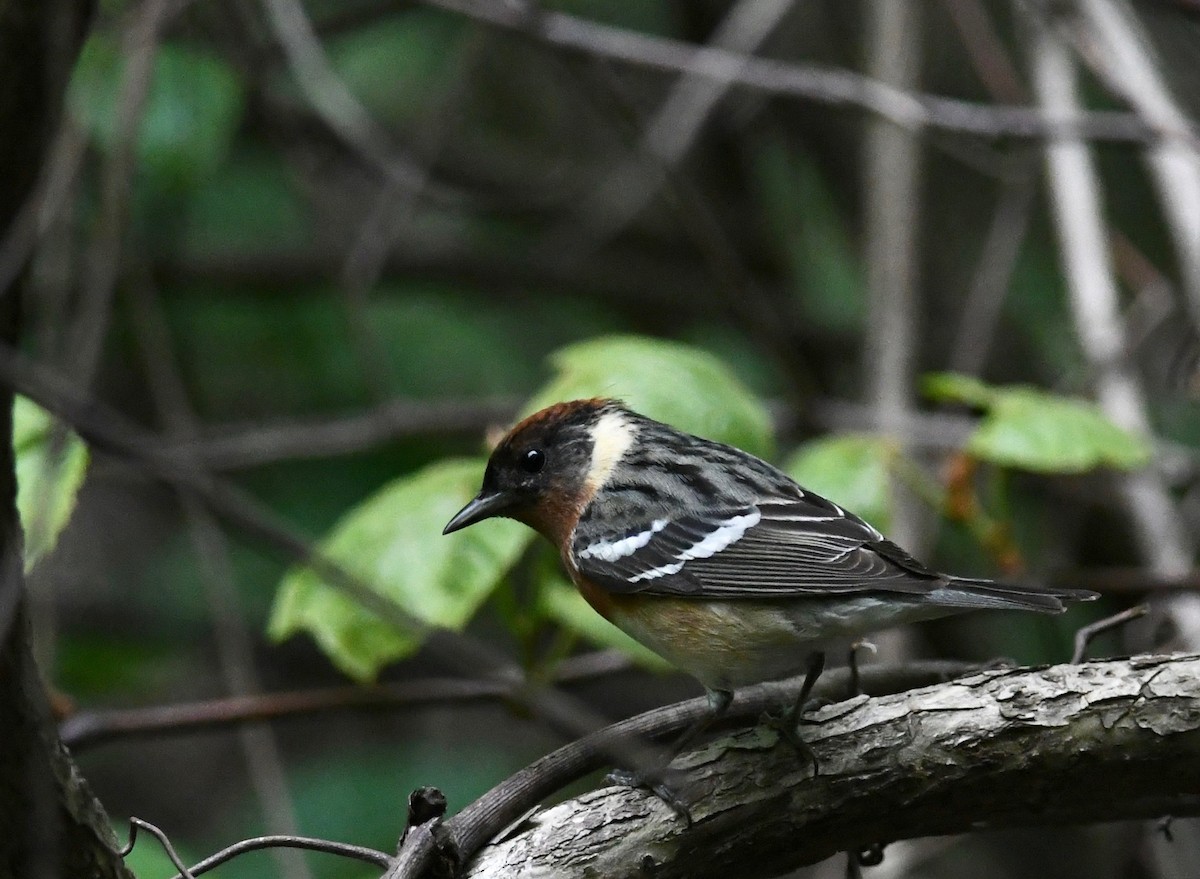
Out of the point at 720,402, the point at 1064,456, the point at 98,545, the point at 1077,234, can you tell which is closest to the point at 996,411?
the point at 1064,456

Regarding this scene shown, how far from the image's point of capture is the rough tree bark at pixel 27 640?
5.81 feet

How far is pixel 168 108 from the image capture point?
5125 mm

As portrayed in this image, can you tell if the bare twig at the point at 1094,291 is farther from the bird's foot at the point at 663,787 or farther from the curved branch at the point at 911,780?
the bird's foot at the point at 663,787

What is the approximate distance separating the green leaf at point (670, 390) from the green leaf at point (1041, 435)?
605 mm

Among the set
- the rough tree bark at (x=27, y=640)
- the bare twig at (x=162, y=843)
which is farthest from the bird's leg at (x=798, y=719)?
the rough tree bark at (x=27, y=640)

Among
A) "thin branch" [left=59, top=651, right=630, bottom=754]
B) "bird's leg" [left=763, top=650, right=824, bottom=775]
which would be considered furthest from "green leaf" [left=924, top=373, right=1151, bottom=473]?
"thin branch" [left=59, top=651, right=630, bottom=754]

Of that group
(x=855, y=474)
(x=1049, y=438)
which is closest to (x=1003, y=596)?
(x=1049, y=438)

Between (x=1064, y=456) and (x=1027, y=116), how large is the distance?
1.62 metres

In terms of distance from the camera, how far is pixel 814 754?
2648 mm

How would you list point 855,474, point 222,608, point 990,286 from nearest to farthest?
point 855,474, point 222,608, point 990,286

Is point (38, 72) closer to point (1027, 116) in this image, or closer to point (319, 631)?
point (319, 631)

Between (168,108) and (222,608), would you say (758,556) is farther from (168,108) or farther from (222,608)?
(168,108)

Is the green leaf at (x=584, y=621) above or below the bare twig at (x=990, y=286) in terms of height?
below

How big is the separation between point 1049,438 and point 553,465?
142 cm
